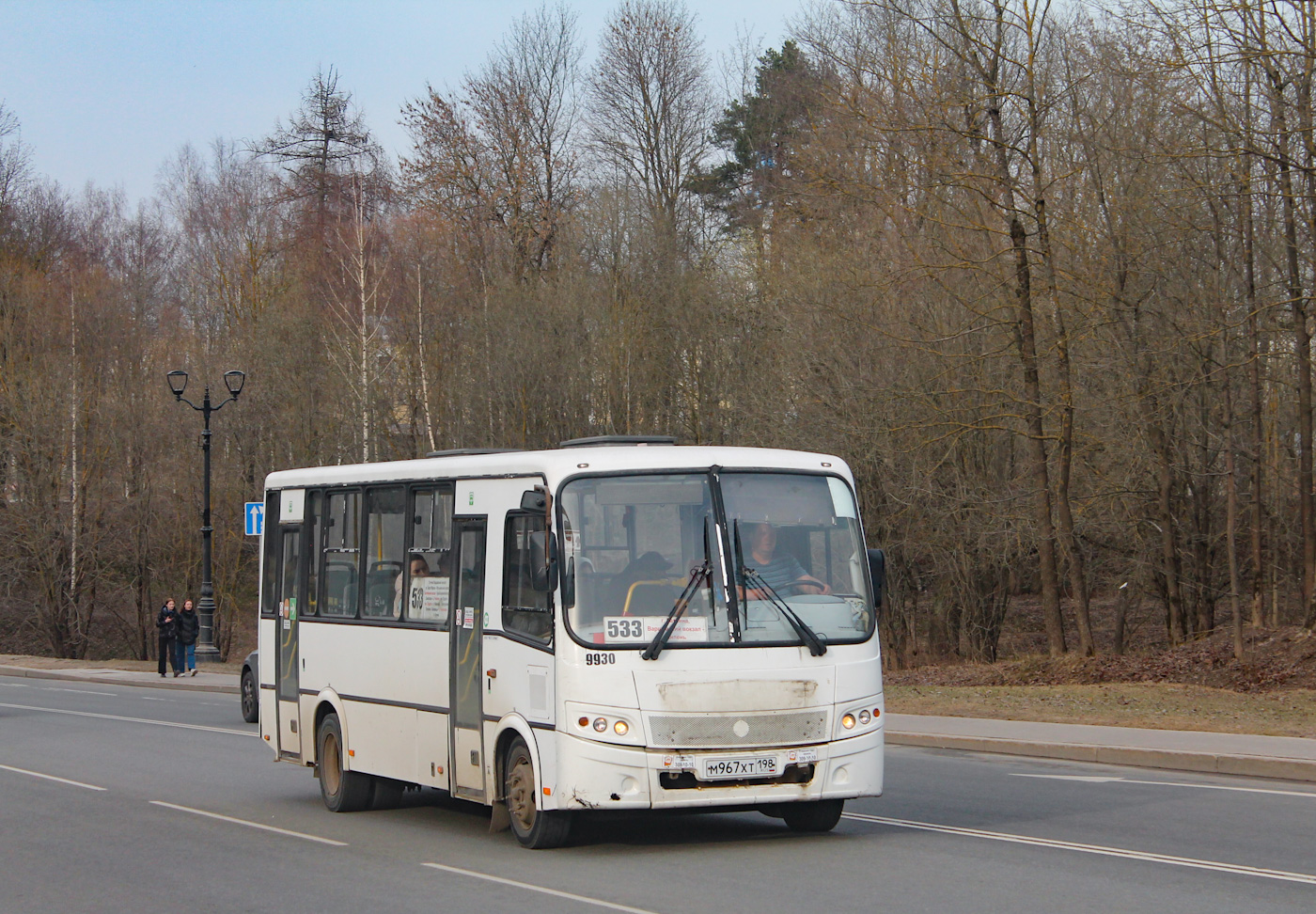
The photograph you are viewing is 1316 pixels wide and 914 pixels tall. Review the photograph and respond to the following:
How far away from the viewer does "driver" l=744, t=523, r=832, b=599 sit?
396 inches

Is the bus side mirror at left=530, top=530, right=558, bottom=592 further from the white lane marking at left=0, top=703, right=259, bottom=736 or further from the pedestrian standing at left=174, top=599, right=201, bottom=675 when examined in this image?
the pedestrian standing at left=174, top=599, right=201, bottom=675

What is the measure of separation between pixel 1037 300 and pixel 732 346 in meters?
10.7

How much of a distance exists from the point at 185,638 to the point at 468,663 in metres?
25.5

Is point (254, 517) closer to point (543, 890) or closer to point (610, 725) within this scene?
point (610, 725)

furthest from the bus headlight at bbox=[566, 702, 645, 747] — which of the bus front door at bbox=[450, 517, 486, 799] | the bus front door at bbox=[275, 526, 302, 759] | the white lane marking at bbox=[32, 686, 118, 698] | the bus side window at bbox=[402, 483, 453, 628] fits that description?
the white lane marking at bbox=[32, 686, 118, 698]

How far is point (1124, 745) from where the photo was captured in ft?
51.6

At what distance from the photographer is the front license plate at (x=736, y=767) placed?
952cm

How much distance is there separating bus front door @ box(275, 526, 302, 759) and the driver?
17.3 feet

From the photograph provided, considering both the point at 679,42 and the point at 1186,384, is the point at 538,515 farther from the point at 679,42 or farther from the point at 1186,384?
the point at 679,42

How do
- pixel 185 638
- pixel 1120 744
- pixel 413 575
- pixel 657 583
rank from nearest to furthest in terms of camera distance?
pixel 657 583 → pixel 413 575 → pixel 1120 744 → pixel 185 638

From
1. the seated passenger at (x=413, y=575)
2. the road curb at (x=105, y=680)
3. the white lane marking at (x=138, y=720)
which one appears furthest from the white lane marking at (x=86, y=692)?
the seated passenger at (x=413, y=575)

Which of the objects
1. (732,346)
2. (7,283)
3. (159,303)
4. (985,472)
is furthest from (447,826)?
(159,303)

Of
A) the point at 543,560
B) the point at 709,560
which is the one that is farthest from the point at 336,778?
the point at 709,560

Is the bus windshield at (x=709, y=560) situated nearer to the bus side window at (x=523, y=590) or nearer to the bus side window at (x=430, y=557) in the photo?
the bus side window at (x=523, y=590)
